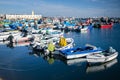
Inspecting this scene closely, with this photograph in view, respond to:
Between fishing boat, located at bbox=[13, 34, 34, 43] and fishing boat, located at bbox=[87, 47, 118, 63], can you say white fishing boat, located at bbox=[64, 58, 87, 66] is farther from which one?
fishing boat, located at bbox=[13, 34, 34, 43]

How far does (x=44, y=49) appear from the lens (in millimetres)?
17750

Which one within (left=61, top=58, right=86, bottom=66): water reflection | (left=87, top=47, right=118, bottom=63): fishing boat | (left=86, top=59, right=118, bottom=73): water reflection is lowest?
(left=86, top=59, right=118, bottom=73): water reflection

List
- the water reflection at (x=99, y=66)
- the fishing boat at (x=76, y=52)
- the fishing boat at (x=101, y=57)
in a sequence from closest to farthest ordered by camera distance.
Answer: the water reflection at (x=99, y=66)
the fishing boat at (x=101, y=57)
the fishing boat at (x=76, y=52)

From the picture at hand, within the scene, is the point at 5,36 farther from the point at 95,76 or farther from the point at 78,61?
the point at 95,76

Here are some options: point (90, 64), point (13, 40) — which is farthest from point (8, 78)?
point (13, 40)

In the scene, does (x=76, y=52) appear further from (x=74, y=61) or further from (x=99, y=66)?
(x=99, y=66)

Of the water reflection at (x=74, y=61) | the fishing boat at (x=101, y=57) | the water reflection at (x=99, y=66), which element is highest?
the fishing boat at (x=101, y=57)

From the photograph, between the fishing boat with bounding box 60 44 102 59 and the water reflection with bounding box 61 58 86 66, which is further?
the fishing boat with bounding box 60 44 102 59

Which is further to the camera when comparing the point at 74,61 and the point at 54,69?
the point at 74,61

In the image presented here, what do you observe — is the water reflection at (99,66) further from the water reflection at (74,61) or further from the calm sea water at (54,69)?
the water reflection at (74,61)

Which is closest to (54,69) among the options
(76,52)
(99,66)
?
(76,52)

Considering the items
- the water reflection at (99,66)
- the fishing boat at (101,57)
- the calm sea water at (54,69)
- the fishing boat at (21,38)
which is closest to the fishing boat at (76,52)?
the calm sea water at (54,69)

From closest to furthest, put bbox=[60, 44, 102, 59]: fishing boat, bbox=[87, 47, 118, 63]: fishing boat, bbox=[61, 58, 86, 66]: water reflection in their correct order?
bbox=[87, 47, 118, 63]: fishing boat, bbox=[61, 58, 86, 66]: water reflection, bbox=[60, 44, 102, 59]: fishing boat

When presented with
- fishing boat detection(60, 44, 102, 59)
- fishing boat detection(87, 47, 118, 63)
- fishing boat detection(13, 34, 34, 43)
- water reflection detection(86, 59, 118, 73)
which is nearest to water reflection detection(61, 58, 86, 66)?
fishing boat detection(60, 44, 102, 59)
